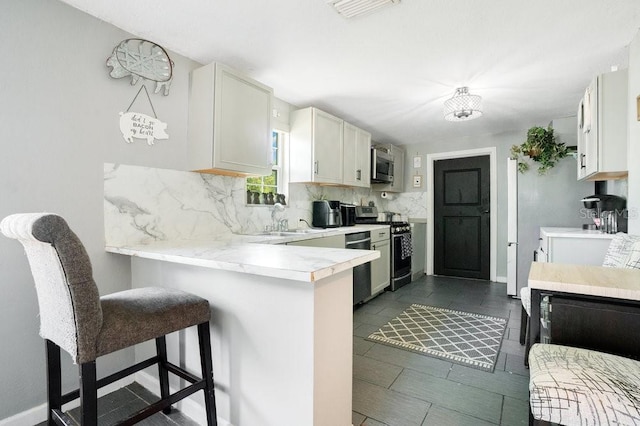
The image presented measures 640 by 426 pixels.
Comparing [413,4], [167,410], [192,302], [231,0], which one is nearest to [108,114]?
[231,0]

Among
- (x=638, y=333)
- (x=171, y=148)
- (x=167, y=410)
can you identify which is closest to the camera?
(x=638, y=333)

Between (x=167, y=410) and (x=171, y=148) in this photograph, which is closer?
(x=167, y=410)

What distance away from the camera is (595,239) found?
2545 mm

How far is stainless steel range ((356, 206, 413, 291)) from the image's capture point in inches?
166

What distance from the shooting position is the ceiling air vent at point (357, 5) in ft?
5.72

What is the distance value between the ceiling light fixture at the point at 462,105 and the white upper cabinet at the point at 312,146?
1286 millimetres

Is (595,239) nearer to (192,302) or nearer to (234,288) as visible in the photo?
(234,288)

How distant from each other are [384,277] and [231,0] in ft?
10.9

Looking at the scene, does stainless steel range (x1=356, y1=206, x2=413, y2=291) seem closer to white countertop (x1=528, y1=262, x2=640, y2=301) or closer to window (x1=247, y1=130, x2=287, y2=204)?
window (x1=247, y1=130, x2=287, y2=204)

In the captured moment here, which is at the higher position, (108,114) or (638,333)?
(108,114)

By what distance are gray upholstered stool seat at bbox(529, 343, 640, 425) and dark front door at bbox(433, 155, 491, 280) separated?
13.5 feet

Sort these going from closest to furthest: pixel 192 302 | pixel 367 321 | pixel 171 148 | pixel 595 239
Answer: pixel 192 302 < pixel 171 148 < pixel 595 239 < pixel 367 321

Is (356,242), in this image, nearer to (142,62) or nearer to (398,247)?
(398,247)

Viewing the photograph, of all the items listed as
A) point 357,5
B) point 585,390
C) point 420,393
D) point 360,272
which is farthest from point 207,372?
point 360,272
